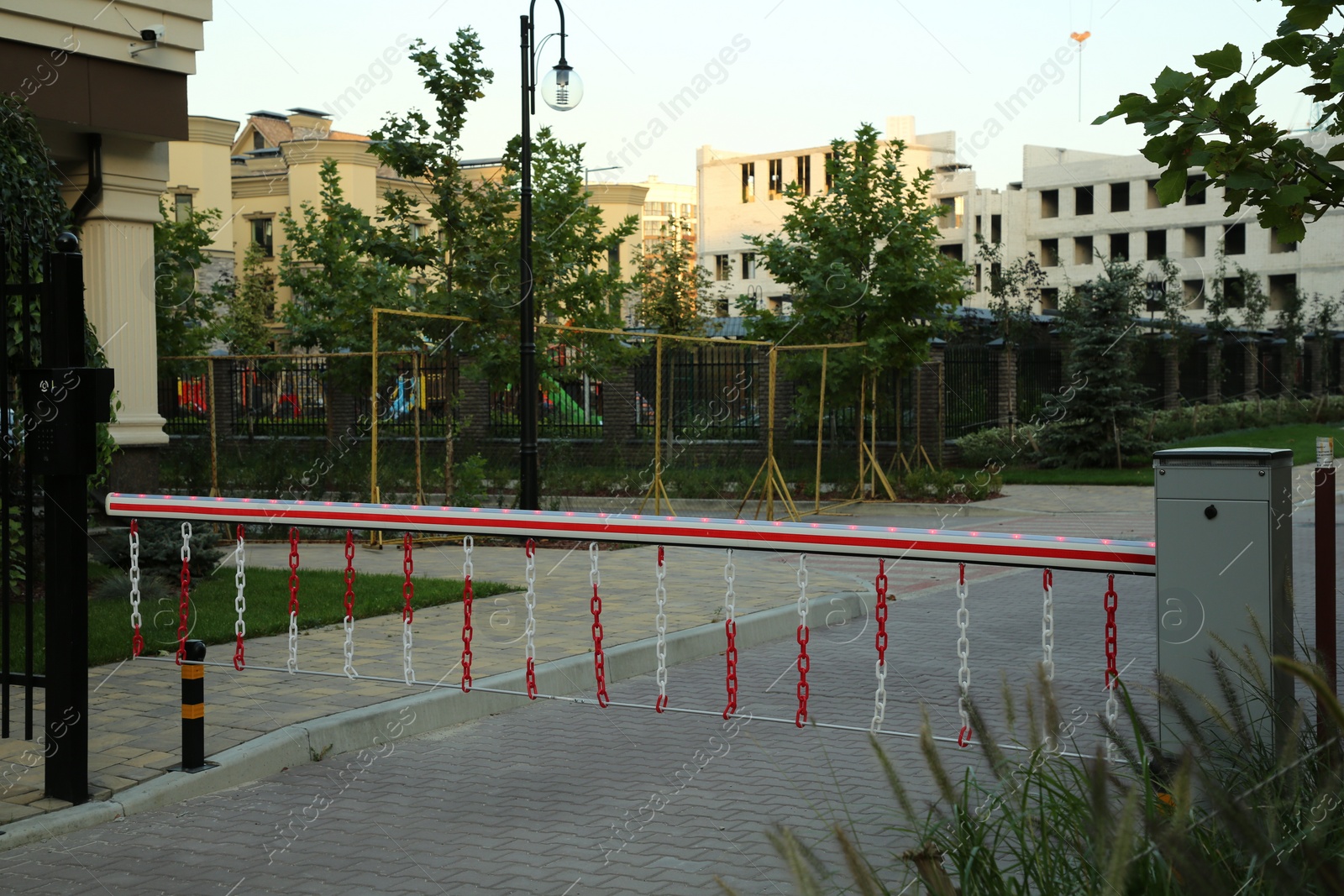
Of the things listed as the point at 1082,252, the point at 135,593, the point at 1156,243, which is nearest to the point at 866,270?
the point at 135,593

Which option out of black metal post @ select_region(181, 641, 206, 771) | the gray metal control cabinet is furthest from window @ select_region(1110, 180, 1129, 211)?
black metal post @ select_region(181, 641, 206, 771)

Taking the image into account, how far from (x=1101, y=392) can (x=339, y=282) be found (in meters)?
17.8

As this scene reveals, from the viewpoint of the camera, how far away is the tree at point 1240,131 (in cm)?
481

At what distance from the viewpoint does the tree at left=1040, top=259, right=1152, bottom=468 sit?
29844 mm

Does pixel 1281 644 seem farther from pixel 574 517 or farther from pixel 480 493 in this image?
pixel 480 493

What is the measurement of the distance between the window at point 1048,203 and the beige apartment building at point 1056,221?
5 cm

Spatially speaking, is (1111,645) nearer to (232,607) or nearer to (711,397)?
(232,607)

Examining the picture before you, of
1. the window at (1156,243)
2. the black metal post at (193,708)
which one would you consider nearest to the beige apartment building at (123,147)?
the black metal post at (193,708)

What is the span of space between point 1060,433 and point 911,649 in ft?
70.6

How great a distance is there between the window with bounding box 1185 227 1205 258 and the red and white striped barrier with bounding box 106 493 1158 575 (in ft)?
242

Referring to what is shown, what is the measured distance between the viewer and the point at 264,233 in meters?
67.6

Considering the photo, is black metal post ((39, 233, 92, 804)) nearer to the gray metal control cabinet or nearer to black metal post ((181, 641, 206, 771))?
black metal post ((181, 641, 206, 771))

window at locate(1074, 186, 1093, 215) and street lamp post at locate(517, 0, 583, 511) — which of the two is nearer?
street lamp post at locate(517, 0, 583, 511)

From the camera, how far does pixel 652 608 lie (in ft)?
37.0
